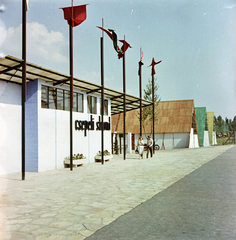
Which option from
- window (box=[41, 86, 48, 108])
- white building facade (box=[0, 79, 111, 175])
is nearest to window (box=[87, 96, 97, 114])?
white building facade (box=[0, 79, 111, 175])

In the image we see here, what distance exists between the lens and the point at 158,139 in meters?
37.6

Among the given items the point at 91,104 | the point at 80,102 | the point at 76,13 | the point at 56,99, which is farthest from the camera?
the point at 91,104

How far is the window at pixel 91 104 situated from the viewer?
61.5 ft

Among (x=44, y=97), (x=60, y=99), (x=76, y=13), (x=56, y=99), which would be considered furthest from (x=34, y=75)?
(x=76, y=13)

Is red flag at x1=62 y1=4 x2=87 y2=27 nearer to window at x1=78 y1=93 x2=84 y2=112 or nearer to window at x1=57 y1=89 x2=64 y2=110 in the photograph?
window at x1=57 y1=89 x2=64 y2=110

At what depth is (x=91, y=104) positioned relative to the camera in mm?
19109

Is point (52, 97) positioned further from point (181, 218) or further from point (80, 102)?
point (181, 218)

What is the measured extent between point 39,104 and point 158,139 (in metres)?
25.6

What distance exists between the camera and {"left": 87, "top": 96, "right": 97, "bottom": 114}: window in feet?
61.5

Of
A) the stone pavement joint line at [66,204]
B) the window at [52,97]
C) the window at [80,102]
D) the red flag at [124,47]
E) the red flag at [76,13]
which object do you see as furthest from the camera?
the red flag at [124,47]

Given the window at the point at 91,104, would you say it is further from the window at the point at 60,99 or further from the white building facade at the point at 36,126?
the window at the point at 60,99

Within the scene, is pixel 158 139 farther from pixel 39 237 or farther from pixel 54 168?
pixel 39 237

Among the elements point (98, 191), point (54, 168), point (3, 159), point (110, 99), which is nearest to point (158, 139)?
point (110, 99)

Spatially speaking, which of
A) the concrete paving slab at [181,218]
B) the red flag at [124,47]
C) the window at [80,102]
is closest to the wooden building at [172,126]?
the red flag at [124,47]
